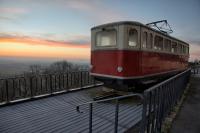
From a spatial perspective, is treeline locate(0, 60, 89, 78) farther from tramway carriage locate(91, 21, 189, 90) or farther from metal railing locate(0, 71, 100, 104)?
tramway carriage locate(91, 21, 189, 90)

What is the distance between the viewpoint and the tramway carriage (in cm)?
786

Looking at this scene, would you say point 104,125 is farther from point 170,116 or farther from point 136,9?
point 136,9

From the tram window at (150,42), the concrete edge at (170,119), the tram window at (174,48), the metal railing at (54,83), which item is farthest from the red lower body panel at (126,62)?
the concrete edge at (170,119)

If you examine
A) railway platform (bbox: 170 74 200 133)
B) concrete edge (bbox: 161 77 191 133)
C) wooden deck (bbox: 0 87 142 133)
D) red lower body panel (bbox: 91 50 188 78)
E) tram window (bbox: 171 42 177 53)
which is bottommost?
wooden deck (bbox: 0 87 142 133)

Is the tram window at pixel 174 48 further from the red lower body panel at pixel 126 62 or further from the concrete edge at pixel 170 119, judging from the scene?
the concrete edge at pixel 170 119

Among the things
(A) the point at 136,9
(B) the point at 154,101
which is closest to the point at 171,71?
(A) the point at 136,9

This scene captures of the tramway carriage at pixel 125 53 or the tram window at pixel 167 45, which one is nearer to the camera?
the tramway carriage at pixel 125 53

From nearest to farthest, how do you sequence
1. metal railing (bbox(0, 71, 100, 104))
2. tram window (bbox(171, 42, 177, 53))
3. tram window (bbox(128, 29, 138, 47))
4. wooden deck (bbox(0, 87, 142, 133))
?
wooden deck (bbox(0, 87, 142, 133)) → tram window (bbox(128, 29, 138, 47)) → metal railing (bbox(0, 71, 100, 104)) → tram window (bbox(171, 42, 177, 53))

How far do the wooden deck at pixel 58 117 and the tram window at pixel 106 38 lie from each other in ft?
8.63

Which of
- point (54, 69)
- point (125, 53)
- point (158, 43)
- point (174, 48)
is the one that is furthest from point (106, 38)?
point (54, 69)

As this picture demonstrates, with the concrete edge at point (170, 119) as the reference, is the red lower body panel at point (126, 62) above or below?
above

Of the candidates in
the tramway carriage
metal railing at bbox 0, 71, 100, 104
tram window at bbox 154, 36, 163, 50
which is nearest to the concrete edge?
the tramway carriage

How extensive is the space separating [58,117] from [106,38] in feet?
13.9

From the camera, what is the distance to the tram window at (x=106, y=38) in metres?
8.27
